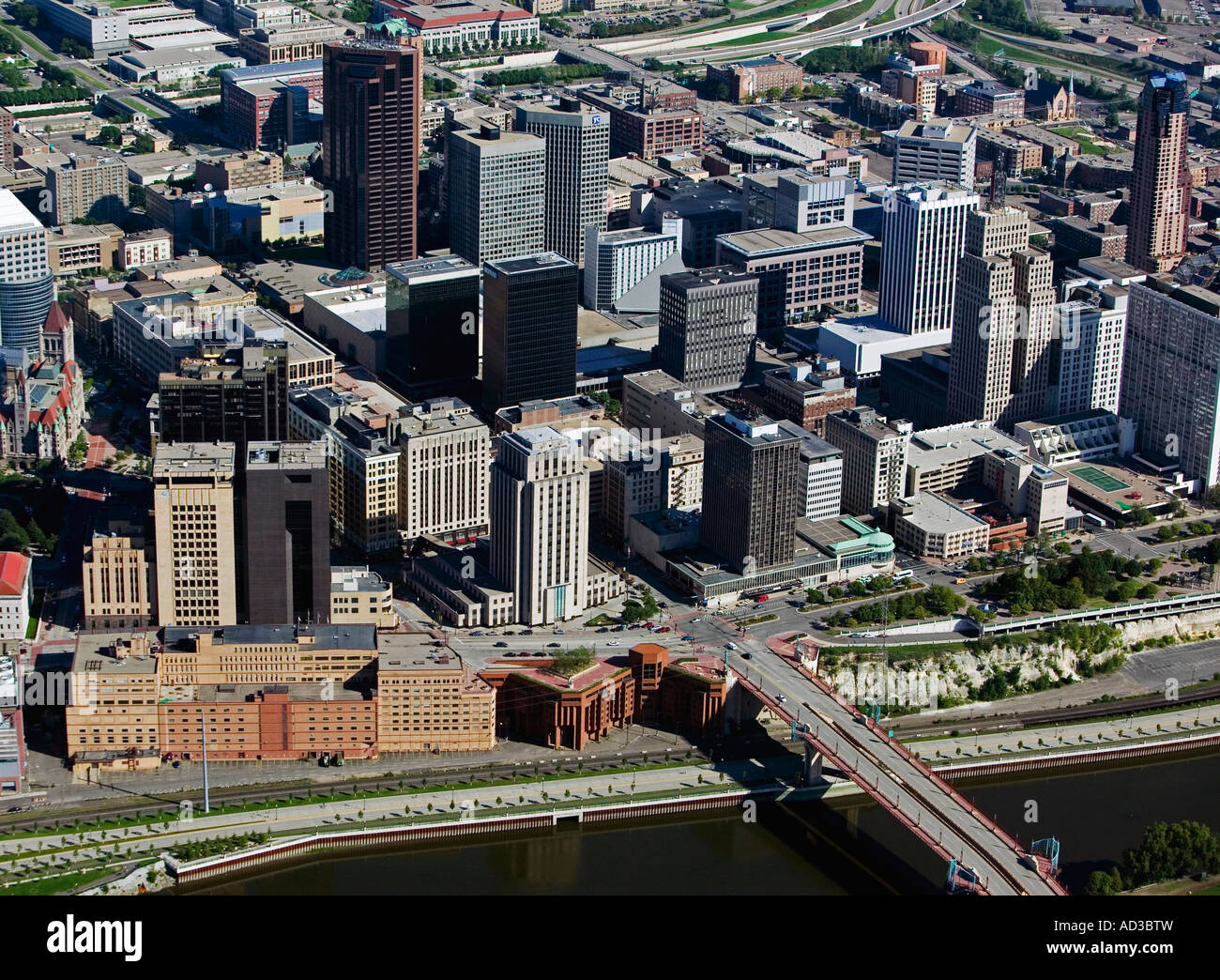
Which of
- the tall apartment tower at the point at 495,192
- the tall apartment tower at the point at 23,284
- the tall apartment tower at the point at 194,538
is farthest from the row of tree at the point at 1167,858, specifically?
the tall apartment tower at the point at 23,284

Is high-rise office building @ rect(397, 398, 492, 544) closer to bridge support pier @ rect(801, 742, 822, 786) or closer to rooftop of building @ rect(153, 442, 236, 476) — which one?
rooftop of building @ rect(153, 442, 236, 476)

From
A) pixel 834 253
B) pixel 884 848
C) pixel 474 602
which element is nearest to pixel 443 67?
pixel 834 253

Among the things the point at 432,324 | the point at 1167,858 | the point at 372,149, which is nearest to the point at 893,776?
the point at 1167,858

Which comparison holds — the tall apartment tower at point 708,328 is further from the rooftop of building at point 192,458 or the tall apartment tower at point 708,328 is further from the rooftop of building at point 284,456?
the rooftop of building at point 192,458

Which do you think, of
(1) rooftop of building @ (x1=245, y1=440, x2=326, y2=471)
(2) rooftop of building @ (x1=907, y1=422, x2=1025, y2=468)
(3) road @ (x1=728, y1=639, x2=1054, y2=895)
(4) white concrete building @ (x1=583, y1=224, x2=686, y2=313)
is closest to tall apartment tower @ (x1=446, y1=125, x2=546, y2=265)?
(4) white concrete building @ (x1=583, y1=224, x2=686, y2=313)

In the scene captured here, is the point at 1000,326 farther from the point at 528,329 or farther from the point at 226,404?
the point at 226,404
